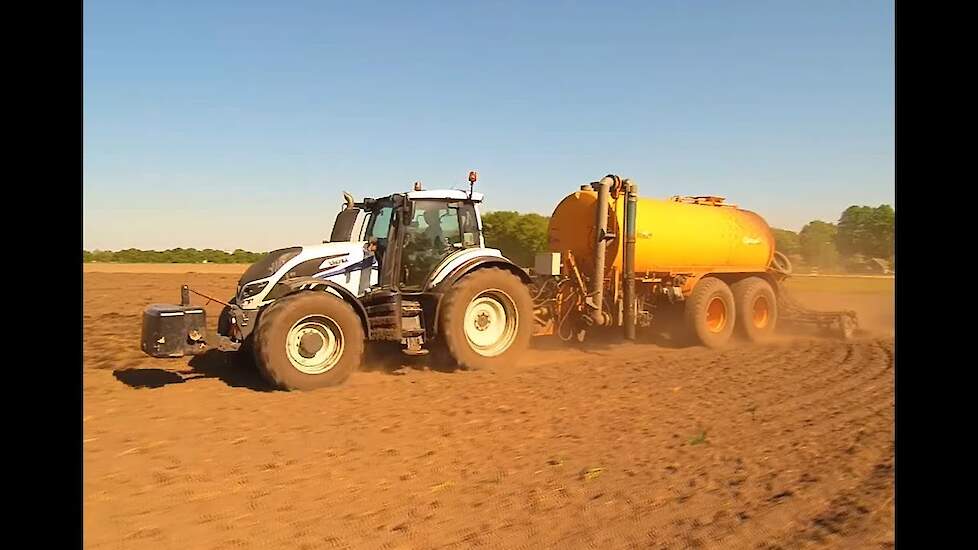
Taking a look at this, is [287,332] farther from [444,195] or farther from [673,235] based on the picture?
[673,235]

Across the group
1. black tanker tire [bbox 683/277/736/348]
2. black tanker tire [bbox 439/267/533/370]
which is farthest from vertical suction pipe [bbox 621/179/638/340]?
black tanker tire [bbox 439/267/533/370]

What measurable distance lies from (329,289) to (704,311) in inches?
254

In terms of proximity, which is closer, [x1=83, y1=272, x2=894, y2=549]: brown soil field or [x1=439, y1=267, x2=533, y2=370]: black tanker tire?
[x1=83, y1=272, x2=894, y2=549]: brown soil field

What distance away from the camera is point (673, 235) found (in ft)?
37.2

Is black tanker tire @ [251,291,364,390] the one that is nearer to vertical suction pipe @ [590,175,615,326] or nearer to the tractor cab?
the tractor cab

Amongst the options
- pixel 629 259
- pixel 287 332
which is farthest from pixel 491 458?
pixel 629 259

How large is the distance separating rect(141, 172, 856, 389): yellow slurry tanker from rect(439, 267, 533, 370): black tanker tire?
2 cm

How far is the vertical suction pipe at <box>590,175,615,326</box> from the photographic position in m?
10.6

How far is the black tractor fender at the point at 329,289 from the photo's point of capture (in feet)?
25.8

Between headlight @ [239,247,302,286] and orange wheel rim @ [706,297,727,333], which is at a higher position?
headlight @ [239,247,302,286]

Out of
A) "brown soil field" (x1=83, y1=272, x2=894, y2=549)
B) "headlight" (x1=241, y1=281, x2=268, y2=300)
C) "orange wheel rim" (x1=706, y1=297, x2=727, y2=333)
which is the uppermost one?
"headlight" (x1=241, y1=281, x2=268, y2=300)

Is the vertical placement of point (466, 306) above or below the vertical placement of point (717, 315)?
above
